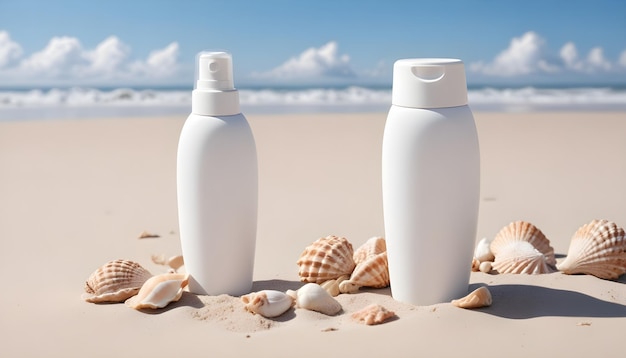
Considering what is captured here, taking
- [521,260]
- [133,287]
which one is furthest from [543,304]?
[133,287]

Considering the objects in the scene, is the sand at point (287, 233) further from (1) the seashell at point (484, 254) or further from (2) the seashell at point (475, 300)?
(1) the seashell at point (484, 254)

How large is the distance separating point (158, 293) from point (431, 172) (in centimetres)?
119

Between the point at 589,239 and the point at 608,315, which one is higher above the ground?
the point at 589,239

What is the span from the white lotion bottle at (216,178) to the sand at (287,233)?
20 centimetres

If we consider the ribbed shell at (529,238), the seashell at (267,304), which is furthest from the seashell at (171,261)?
the ribbed shell at (529,238)

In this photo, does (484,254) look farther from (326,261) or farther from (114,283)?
(114,283)

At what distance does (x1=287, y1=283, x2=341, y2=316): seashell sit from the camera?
2.84 metres

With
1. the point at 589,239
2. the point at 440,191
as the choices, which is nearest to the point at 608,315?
the point at 589,239

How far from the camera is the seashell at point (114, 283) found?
301cm

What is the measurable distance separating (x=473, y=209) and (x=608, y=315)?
672 mm

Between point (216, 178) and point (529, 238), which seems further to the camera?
point (529, 238)

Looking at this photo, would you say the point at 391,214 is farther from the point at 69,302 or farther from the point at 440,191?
the point at 69,302

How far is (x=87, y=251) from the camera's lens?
4016mm

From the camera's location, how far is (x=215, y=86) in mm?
2955
